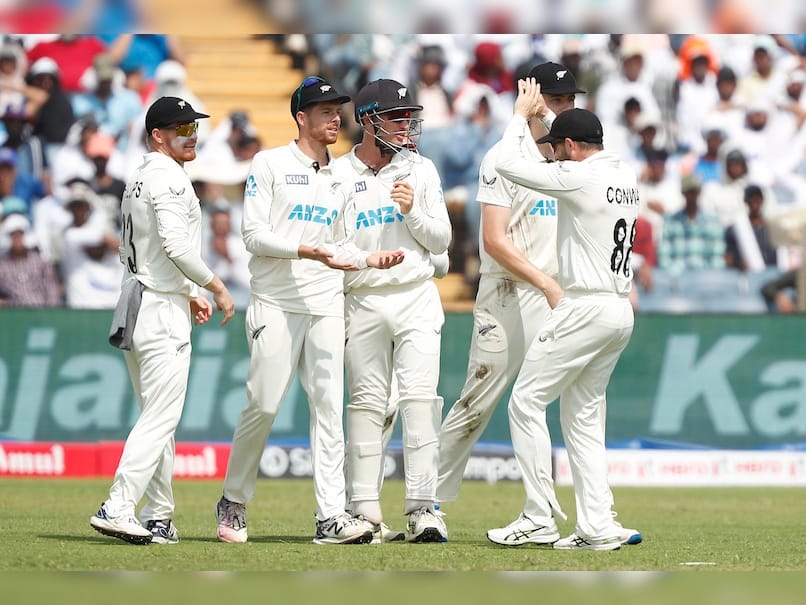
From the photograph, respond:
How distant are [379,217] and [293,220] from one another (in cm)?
49

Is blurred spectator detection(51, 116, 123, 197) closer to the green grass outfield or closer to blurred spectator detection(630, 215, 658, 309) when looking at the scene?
blurred spectator detection(630, 215, 658, 309)

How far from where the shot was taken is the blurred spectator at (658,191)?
1750 cm

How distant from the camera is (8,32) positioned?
685 inches

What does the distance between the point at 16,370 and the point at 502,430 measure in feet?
16.5

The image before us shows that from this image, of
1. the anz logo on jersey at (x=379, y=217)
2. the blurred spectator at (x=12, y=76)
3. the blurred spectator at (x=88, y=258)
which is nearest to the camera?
the anz logo on jersey at (x=379, y=217)

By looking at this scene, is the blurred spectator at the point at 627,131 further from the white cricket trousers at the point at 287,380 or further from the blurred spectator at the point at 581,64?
the white cricket trousers at the point at 287,380

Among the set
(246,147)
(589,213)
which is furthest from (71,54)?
(589,213)

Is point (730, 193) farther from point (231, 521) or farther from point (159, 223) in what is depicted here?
point (159, 223)

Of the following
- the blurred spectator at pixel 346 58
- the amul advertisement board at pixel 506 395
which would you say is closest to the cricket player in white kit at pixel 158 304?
the amul advertisement board at pixel 506 395

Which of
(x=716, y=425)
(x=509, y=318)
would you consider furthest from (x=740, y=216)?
(x=509, y=318)

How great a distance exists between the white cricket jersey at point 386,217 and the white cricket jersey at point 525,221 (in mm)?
360

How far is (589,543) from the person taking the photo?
7504 millimetres

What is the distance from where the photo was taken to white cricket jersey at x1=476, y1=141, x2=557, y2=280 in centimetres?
830

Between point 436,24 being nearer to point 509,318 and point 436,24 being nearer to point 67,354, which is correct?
point 67,354
